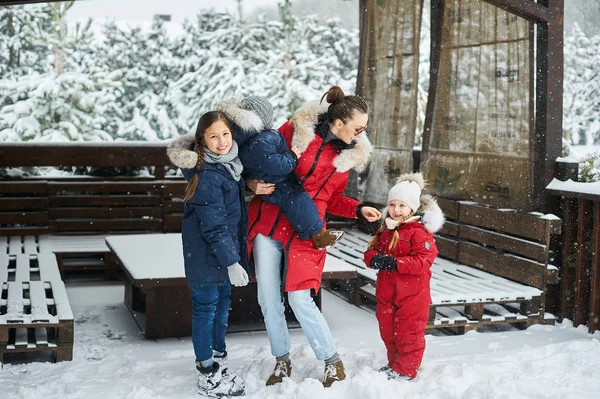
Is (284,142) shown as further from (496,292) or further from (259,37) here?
(259,37)

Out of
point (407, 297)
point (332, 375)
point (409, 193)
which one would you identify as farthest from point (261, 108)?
point (332, 375)

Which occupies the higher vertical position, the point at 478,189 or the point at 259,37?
the point at 259,37

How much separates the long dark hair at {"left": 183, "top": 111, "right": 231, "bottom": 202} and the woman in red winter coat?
1.02 feet

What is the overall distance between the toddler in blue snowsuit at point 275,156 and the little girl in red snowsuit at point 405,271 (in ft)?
1.56

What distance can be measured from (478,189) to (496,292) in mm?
1270

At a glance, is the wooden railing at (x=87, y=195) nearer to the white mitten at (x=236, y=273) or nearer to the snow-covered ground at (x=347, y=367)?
the snow-covered ground at (x=347, y=367)

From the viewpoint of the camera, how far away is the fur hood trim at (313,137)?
4.34 metres

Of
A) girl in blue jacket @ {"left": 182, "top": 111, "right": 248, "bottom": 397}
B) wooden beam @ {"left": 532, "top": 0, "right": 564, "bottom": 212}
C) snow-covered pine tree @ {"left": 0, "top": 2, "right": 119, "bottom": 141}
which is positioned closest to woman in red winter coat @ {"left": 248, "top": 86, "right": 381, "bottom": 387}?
girl in blue jacket @ {"left": 182, "top": 111, "right": 248, "bottom": 397}

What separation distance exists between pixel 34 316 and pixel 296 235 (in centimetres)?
184

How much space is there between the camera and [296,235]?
4.37m

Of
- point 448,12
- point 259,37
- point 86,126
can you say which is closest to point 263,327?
point 448,12

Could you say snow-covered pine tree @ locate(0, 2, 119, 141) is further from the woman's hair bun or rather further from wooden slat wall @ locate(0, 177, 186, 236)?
the woman's hair bun

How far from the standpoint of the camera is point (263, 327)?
6.00 m

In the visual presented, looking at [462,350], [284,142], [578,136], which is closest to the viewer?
[284,142]
